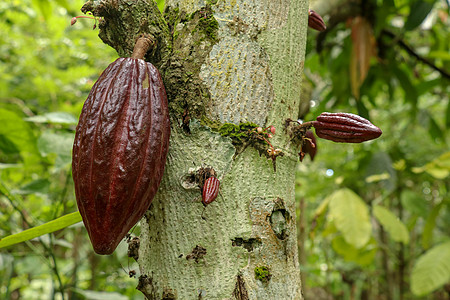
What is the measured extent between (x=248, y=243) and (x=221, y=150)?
0.49ft

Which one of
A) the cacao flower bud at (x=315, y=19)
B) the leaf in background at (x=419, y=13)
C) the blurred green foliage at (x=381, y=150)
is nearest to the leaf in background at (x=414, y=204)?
the blurred green foliage at (x=381, y=150)

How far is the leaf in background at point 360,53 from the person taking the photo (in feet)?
6.36

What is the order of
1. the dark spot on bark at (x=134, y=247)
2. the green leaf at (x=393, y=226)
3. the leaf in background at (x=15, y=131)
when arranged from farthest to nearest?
the green leaf at (x=393, y=226) → the leaf in background at (x=15, y=131) → the dark spot on bark at (x=134, y=247)

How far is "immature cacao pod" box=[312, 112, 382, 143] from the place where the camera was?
0.63 meters

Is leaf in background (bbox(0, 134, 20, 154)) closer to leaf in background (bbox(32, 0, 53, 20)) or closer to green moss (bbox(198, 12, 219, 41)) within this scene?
leaf in background (bbox(32, 0, 53, 20))

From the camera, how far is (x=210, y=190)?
1.83ft

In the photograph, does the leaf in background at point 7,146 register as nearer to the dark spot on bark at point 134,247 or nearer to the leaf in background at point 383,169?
the dark spot on bark at point 134,247

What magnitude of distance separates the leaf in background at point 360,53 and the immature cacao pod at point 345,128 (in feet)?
4.44

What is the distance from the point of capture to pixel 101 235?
1.84 ft

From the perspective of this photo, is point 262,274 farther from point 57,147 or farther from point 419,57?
point 419,57

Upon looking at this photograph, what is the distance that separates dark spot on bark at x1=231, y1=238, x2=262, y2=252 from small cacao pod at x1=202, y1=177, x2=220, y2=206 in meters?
0.08

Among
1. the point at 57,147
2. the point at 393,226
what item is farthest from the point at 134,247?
the point at 393,226

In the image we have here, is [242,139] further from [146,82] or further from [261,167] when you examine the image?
[146,82]

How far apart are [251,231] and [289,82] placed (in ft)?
0.90
